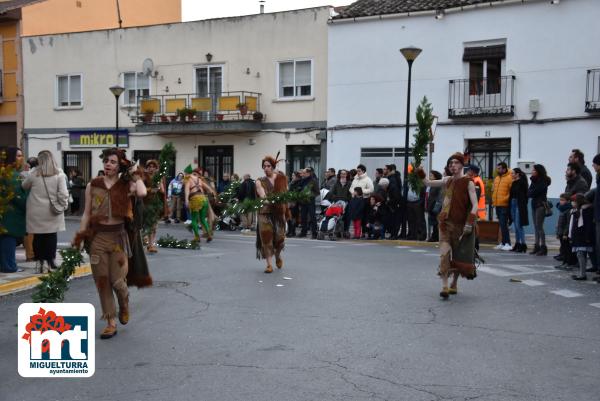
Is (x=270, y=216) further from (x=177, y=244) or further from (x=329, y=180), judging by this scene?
(x=329, y=180)

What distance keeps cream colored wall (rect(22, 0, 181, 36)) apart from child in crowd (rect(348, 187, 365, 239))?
20.3 meters

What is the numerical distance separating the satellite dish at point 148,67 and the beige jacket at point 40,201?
19.2 m

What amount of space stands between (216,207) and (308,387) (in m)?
16.1

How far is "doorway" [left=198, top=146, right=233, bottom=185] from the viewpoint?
28984 millimetres

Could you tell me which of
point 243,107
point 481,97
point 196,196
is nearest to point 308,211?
point 196,196

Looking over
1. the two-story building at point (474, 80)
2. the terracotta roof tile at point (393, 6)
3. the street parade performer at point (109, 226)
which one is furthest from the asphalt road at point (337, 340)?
the terracotta roof tile at point (393, 6)

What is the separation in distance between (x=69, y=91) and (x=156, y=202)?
20096mm

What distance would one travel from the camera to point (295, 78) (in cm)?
2733

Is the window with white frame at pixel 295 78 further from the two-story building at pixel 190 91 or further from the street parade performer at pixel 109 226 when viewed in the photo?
the street parade performer at pixel 109 226

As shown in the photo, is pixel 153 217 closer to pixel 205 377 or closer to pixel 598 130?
pixel 205 377

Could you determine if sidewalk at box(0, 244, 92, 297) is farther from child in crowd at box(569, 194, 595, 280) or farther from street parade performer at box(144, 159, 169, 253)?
child in crowd at box(569, 194, 595, 280)

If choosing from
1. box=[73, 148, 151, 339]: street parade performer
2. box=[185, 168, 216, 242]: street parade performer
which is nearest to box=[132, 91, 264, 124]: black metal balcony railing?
box=[185, 168, 216, 242]: street parade performer

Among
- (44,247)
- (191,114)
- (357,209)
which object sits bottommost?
(44,247)

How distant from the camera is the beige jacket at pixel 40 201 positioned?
11383 millimetres
